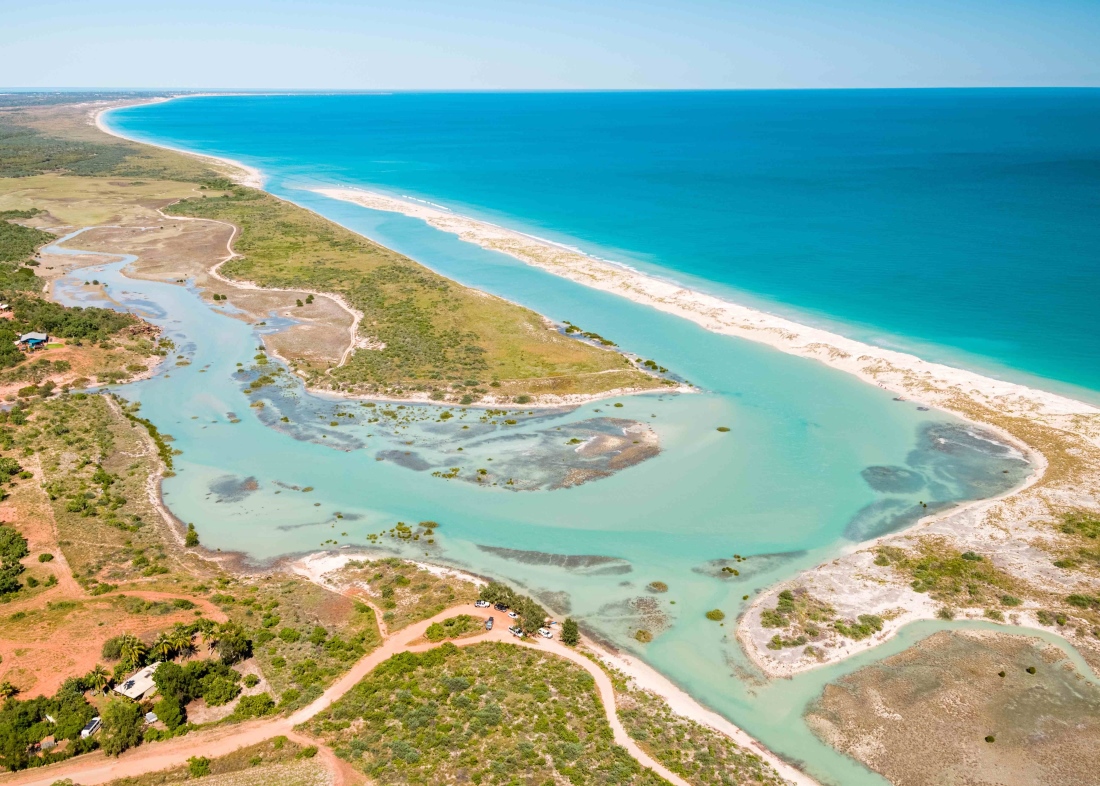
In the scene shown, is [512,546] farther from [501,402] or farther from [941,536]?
[941,536]

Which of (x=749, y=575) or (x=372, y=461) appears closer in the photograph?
(x=749, y=575)

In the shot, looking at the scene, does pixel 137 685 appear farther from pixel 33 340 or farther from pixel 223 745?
pixel 33 340

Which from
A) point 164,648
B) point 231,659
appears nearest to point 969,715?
point 231,659

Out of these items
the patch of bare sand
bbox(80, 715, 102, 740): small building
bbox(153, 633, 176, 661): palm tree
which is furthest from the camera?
the patch of bare sand

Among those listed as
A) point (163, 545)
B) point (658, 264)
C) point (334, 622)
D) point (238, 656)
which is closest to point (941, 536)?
point (334, 622)

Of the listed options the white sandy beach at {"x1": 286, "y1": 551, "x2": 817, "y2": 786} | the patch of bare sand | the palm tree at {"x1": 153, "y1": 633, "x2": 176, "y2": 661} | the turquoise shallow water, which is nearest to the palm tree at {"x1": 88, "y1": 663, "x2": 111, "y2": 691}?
the palm tree at {"x1": 153, "y1": 633, "x2": 176, "y2": 661}

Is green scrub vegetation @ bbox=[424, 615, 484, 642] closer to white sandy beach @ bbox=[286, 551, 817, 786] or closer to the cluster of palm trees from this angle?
white sandy beach @ bbox=[286, 551, 817, 786]
